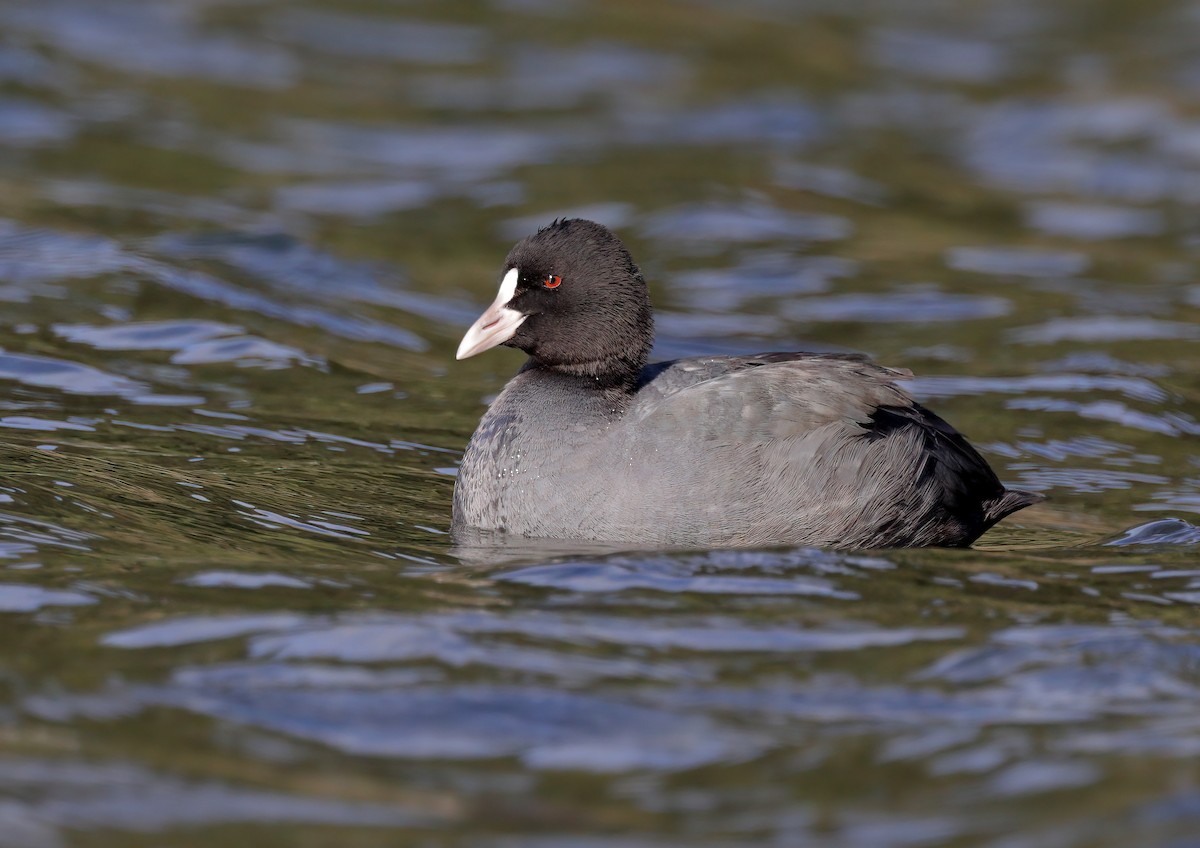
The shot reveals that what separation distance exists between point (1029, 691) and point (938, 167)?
947 centimetres

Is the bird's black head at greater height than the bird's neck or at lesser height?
greater

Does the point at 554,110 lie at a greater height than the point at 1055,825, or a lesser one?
greater

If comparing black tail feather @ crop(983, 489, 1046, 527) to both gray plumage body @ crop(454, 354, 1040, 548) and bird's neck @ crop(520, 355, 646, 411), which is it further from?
bird's neck @ crop(520, 355, 646, 411)

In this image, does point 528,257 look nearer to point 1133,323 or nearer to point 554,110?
point 1133,323

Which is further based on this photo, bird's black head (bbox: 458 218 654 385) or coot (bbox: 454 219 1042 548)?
bird's black head (bbox: 458 218 654 385)

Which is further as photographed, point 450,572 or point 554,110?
point 554,110

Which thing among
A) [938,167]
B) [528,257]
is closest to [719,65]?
[938,167]

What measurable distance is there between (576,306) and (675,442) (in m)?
0.85

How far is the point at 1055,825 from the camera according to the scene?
12.6 feet

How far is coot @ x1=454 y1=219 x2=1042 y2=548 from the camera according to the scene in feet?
19.0

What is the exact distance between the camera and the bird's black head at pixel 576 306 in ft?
20.9

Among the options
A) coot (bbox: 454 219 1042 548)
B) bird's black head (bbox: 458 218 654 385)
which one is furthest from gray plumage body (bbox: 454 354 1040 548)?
bird's black head (bbox: 458 218 654 385)

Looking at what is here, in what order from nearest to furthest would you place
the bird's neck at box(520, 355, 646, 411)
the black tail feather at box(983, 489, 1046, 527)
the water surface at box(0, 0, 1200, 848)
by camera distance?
the water surface at box(0, 0, 1200, 848), the bird's neck at box(520, 355, 646, 411), the black tail feather at box(983, 489, 1046, 527)

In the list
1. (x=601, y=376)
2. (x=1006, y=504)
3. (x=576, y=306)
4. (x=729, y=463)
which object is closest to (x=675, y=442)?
(x=729, y=463)
